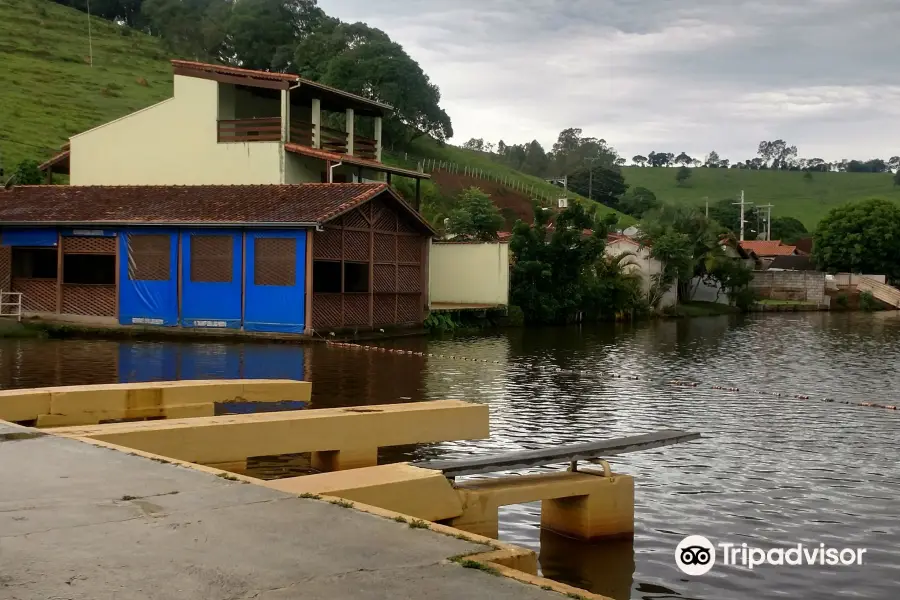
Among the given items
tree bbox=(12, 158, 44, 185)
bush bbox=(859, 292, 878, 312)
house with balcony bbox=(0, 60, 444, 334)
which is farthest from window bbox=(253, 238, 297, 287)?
bush bbox=(859, 292, 878, 312)

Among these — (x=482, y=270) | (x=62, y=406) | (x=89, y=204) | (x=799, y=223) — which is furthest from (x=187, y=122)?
(x=799, y=223)

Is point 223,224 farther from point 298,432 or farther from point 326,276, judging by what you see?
point 298,432

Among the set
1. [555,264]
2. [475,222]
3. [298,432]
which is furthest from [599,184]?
[298,432]

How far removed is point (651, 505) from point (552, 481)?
1671 millimetres

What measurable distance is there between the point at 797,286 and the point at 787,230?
5118 centimetres

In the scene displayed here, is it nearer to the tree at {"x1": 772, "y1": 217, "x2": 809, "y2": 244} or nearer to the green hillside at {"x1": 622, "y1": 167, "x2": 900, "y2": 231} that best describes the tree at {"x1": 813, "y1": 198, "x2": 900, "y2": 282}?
the tree at {"x1": 772, "y1": 217, "x2": 809, "y2": 244}

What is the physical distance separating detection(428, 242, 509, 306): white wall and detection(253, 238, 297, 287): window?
1021 cm

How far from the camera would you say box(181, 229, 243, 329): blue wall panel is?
28125mm

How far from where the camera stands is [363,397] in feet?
54.9

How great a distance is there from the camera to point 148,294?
94.9 ft

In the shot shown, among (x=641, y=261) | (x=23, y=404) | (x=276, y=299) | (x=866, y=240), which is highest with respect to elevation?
(x=866, y=240)

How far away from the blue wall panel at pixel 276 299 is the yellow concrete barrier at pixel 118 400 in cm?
1545

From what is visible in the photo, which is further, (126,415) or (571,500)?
(126,415)

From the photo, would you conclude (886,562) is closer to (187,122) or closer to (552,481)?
(552,481)
